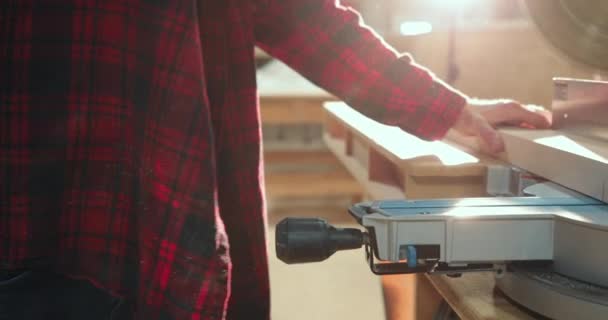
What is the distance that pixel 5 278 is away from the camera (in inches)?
28.6

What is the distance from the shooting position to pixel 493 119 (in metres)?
0.99

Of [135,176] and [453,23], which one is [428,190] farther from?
[453,23]

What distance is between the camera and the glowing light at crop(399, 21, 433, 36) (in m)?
1.80

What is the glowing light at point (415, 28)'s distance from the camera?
5.92 feet

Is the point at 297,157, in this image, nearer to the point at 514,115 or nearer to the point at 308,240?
the point at 514,115

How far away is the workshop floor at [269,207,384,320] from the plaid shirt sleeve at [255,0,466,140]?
3.90 feet

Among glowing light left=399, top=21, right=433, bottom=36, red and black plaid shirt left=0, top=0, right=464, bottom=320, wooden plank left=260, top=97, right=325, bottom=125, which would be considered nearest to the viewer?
red and black plaid shirt left=0, top=0, right=464, bottom=320

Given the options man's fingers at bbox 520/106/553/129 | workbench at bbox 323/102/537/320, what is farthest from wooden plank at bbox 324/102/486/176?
man's fingers at bbox 520/106/553/129

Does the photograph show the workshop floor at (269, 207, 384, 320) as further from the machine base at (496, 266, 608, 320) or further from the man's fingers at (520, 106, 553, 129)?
the machine base at (496, 266, 608, 320)

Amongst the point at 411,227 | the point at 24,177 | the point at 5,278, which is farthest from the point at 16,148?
the point at 411,227

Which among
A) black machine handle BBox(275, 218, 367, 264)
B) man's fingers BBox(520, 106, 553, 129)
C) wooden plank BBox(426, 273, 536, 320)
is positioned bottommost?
wooden plank BBox(426, 273, 536, 320)

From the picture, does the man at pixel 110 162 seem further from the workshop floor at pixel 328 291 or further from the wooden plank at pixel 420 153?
the workshop floor at pixel 328 291

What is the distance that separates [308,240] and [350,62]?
33 centimetres

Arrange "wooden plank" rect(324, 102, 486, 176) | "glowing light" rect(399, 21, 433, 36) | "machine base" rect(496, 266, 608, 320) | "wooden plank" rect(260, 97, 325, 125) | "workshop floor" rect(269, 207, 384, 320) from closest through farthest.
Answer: "machine base" rect(496, 266, 608, 320) → "wooden plank" rect(324, 102, 486, 176) → "glowing light" rect(399, 21, 433, 36) → "workshop floor" rect(269, 207, 384, 320) → "wooden plank" rect(260, 97, 325, 125)
